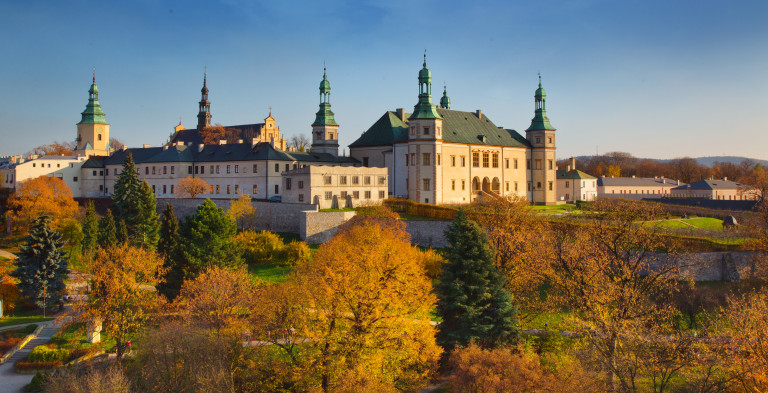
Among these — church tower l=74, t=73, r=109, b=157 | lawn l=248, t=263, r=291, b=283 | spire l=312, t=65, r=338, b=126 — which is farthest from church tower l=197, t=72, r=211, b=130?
lawn l=248, t=263, r=291, b=283

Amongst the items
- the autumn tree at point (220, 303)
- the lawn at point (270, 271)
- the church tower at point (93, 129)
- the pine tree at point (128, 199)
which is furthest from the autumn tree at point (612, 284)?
the church tower at point (93, 129)

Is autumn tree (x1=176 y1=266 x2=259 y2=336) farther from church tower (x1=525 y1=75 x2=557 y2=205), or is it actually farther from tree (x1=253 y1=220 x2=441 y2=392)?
church tower (x1=525 y1=75 x2=557 y2=205)

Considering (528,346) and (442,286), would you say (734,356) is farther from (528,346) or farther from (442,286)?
(442,286)

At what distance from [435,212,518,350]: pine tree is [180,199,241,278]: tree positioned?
14628 mm

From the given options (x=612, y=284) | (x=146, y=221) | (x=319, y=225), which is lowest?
(x=612, y=284)

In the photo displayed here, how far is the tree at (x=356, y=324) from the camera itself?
2145 centimetres

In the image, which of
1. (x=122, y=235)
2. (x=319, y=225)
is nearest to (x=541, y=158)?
(x=319, y=225)

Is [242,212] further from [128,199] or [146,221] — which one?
[128,199]

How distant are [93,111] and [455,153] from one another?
56.4m

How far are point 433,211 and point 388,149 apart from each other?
42.1ft

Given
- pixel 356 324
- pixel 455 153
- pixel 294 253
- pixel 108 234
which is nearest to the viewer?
pixel 356 324

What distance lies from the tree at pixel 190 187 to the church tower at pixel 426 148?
2128 cm

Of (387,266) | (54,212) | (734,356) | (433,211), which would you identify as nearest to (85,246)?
(54,212)

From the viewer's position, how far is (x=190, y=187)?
57.6 meters
